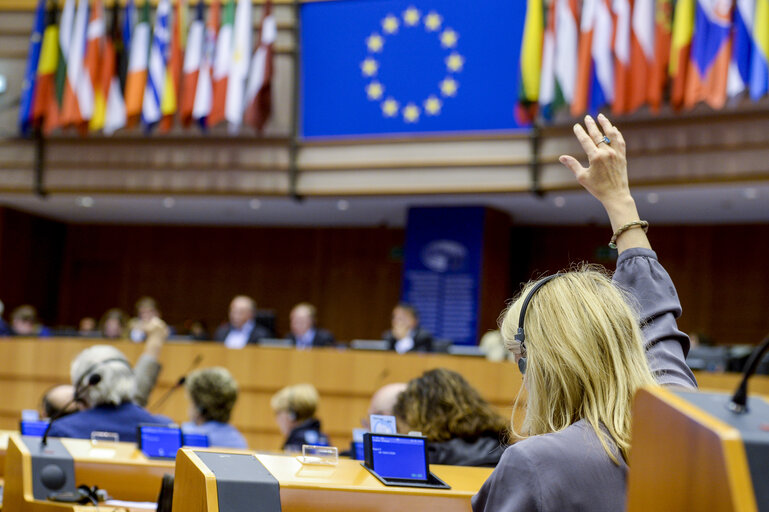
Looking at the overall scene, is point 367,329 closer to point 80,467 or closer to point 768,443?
point 80,467

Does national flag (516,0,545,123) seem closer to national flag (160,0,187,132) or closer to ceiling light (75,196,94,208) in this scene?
national flag (160,0,187,132)

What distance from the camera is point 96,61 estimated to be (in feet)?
37.1

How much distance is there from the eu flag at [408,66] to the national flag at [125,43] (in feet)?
7.08

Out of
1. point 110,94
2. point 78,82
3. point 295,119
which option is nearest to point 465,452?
point 295,119

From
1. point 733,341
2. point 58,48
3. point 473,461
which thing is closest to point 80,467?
point 473,461

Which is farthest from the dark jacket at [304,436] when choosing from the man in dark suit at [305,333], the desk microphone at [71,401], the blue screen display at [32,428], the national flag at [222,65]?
the national flag at [222,65]

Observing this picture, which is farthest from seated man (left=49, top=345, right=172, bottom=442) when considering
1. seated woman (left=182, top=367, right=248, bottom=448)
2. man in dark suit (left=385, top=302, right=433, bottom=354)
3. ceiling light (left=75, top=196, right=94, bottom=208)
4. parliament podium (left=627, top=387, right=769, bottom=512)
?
ceiling light (left=75, top=196, right=94, bottom=208)

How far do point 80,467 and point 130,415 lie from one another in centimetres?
142

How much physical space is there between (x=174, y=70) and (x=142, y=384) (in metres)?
6.84

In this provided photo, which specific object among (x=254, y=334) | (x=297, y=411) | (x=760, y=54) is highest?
(x=760, y=54)

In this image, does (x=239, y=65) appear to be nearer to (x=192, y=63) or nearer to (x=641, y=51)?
(x=192, y=63)

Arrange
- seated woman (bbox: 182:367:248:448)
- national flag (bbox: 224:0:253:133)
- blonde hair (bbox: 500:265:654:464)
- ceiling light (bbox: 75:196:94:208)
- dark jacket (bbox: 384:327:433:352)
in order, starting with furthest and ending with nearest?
ceiling light (bbox: 75:196:94:208) → national flag (bbox: 224:0:253:133) → dark jacket (bbox: 384:327:433:352) → seated woman (bbox: 182:367:248:448) → blonde hair (bbox: 500:265:654:464)

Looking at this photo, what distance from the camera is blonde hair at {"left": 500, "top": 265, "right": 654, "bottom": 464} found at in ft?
4.76

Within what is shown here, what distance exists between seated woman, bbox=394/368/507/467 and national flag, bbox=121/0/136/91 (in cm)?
899
